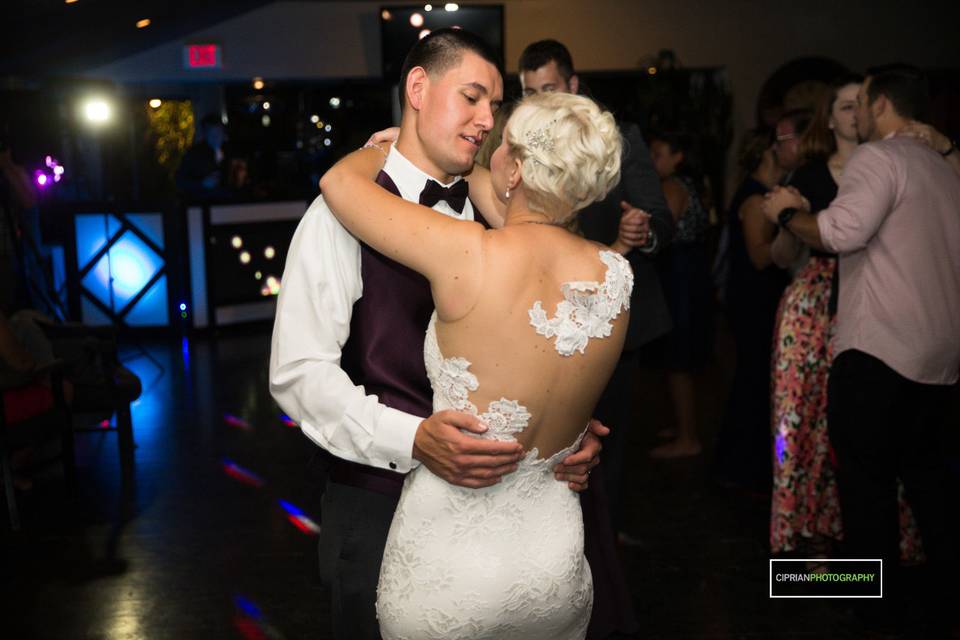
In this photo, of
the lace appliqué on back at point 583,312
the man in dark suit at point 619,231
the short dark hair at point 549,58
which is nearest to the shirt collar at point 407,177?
the lace appliqué on back at point 583,312

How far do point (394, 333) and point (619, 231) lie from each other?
131cm

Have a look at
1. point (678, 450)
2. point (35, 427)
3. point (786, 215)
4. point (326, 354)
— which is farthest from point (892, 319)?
point (35, 427)

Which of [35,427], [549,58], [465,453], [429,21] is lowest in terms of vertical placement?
[35,427]

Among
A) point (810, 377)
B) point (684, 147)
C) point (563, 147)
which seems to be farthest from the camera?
point (684, 147)

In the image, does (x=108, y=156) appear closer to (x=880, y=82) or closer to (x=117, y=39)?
(x=117, y=39)

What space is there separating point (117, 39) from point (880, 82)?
781 centimetres

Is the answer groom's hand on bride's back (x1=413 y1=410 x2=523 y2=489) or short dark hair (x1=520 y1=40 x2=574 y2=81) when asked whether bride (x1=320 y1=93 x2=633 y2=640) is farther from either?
short dark hair (x1=520 y1=40 x2=574 y2=81)

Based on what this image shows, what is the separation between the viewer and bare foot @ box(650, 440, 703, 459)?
4.98 meters

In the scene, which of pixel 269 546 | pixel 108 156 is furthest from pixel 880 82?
pixel 108 156

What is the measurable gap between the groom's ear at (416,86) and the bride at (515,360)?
274 mm

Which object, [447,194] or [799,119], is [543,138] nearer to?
[447,194]

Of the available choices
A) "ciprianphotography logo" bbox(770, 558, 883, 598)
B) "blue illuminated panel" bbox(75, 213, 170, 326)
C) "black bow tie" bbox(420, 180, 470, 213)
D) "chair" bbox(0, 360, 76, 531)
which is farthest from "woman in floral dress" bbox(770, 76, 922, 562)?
"blue illuminated panel" bbox(75, 213, 170, 326)

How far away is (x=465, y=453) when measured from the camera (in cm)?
160

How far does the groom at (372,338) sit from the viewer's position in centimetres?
176
